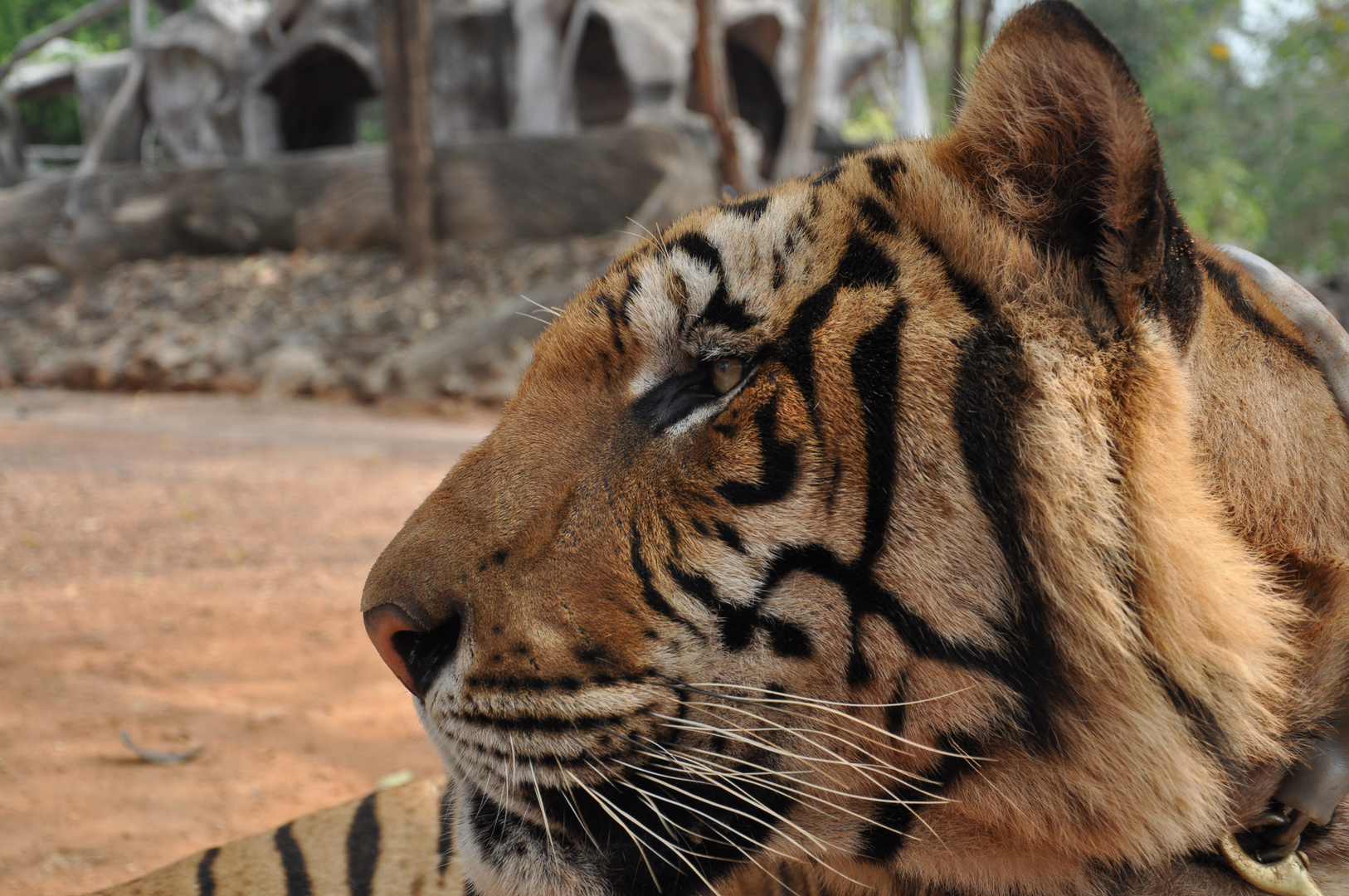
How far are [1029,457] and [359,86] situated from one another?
24916 millimetres

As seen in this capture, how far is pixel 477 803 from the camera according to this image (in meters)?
1.60

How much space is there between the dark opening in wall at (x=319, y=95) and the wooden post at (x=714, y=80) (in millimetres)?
12496

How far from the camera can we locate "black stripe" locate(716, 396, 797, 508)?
1.41m

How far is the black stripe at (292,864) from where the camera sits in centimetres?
193

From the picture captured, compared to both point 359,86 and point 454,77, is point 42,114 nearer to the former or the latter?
point 359,86

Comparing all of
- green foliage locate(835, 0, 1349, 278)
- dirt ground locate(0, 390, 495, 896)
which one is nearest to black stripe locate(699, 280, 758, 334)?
dirt ground locate(0, 390, 495, 896)

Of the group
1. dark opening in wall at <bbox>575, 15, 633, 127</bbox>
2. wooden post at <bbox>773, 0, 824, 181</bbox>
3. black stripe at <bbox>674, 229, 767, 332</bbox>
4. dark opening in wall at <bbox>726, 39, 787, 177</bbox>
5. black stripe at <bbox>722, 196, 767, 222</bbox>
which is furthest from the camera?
dark opening in wall at <bbox>726, 39, 787, 177</bbox>

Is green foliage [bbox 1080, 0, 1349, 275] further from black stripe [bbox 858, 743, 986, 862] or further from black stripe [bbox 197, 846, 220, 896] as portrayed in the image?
black stripe [bbox 197, 846, 220, 896]

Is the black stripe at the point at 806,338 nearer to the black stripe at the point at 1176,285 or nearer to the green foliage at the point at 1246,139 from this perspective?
the black stripe at the point at 1176,285

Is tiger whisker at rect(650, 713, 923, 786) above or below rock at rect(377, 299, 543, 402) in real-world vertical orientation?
above

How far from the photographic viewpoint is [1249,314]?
4.99ft

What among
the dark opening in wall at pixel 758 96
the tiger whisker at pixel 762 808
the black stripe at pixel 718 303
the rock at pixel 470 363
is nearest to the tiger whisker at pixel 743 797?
the tiger whisker at pixel 762 808

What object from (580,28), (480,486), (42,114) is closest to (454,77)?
(580,28)

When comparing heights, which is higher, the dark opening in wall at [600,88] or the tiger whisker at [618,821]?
the dark opening in wall at [600,88]
